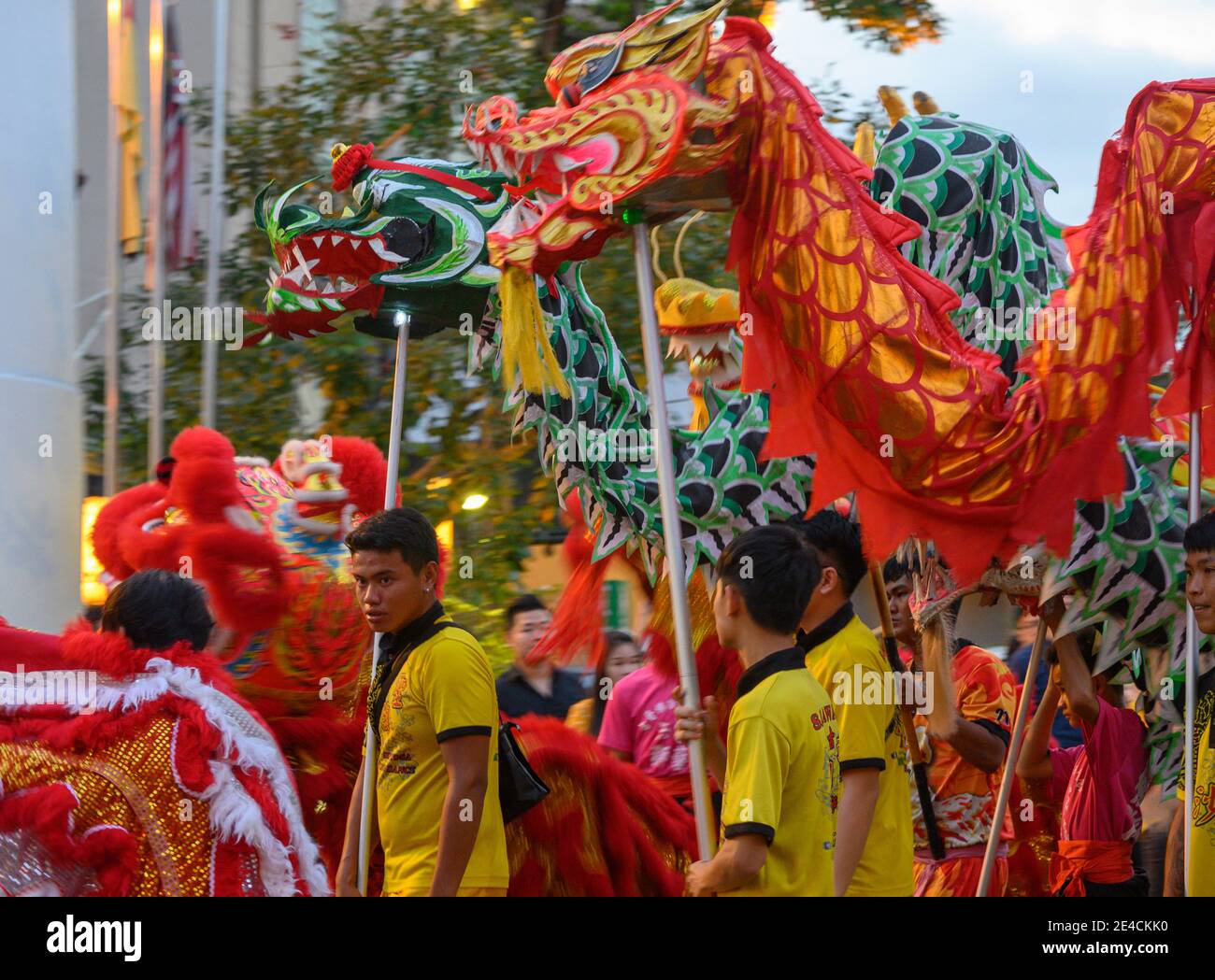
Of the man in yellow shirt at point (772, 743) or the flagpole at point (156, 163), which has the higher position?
the flagpole at point (156, 163)

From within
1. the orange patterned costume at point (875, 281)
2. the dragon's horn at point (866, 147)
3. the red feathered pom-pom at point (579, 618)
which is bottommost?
the red feathered pom-pom at point (579, 618)

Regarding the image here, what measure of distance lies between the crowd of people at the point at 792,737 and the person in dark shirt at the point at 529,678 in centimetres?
69

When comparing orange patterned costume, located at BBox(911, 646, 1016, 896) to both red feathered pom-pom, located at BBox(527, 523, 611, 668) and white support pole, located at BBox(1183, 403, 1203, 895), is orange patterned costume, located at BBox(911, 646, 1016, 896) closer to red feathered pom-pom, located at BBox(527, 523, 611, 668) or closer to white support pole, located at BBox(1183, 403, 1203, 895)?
red feathered pom-pom, located at BBox(527, 523, 611, 668)

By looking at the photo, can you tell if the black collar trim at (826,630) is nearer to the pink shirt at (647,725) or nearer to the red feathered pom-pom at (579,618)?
the pink shirt at (647,725)

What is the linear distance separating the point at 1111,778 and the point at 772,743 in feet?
7.59

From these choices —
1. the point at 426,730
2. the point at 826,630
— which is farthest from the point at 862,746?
the point at 426,730

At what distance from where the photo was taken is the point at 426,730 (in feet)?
11.2

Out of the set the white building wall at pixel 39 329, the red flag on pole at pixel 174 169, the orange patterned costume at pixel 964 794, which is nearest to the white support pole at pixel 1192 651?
the orange patterned costume at pixel 964 794

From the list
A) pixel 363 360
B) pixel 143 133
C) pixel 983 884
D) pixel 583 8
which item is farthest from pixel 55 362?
pixel 983 884

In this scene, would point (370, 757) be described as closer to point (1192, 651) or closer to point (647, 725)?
point (647, 725)

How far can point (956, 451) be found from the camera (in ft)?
11.4

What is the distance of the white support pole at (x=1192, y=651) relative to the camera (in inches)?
134

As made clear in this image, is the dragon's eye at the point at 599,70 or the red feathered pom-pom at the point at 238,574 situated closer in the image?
the dragon's eye at the point at 599,70

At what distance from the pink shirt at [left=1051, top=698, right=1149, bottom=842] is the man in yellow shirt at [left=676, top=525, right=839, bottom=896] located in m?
2.00
